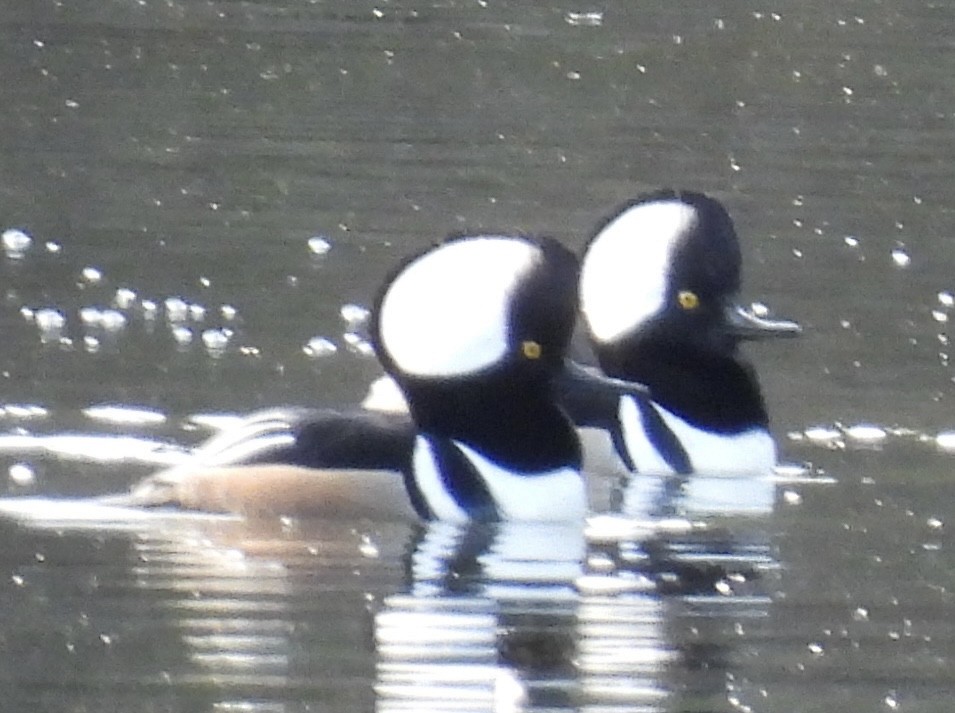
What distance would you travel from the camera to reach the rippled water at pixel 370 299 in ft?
30.9

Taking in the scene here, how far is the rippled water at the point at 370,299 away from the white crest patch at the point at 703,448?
6.6 inches

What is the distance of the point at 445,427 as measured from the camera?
11273mm

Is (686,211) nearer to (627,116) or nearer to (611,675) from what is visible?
(611,675)

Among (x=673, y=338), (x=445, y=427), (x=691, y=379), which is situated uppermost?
(x=445, y=427)

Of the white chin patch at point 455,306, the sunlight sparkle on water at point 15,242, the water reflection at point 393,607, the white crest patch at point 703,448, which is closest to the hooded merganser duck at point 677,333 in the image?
the white crest patch at point 703,448

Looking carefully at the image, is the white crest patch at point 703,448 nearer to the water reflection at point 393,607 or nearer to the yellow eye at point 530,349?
the water reflection at point 393,607

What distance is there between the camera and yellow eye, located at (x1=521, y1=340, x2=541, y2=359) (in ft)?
37.1

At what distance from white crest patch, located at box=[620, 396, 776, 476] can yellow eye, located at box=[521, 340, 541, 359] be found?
147 cm

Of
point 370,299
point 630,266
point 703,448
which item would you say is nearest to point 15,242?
point 370,299

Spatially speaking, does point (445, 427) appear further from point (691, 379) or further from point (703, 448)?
point (691, 379)

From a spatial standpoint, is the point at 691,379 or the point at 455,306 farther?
the point at 691,379

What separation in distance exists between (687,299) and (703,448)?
0.60m

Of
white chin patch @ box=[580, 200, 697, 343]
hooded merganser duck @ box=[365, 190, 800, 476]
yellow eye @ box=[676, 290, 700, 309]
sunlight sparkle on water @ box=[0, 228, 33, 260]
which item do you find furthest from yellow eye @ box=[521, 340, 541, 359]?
sunlight sparkle on water @ box=[0, 228, 33, 260]

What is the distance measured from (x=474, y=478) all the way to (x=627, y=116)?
11358 millimetres
